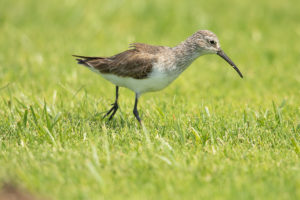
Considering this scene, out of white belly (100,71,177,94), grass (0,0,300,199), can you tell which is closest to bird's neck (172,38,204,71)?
white belly (100,71,177,94)

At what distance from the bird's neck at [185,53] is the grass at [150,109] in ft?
1.83

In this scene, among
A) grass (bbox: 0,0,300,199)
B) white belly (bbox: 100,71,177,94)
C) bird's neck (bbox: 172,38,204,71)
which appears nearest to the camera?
grass (bbox: 0,0,300,199)

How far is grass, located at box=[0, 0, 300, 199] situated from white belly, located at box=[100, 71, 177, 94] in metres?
0.39

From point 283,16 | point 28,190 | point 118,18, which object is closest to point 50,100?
point 28,190

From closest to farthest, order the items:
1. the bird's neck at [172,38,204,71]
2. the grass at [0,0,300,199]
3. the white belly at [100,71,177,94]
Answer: the grass at [0,0,300,199] → the white belly at [100,71,177,94] → the bird's neck at [172,38,204,71]

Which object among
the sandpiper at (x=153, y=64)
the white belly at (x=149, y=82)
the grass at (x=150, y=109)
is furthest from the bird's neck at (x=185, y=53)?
the grass at (x=150, y=109)

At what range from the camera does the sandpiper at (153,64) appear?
6.29 meters

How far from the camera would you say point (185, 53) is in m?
6.46

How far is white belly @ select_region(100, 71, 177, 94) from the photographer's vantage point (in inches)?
246

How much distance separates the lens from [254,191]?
424 centimetres

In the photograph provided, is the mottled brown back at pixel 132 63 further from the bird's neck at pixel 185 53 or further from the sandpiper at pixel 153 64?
the bird's neck at pixel 185 53

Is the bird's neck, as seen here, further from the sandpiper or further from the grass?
the grass

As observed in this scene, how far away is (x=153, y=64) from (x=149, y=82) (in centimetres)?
26

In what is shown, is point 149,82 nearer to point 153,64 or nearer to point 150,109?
point 153,64
